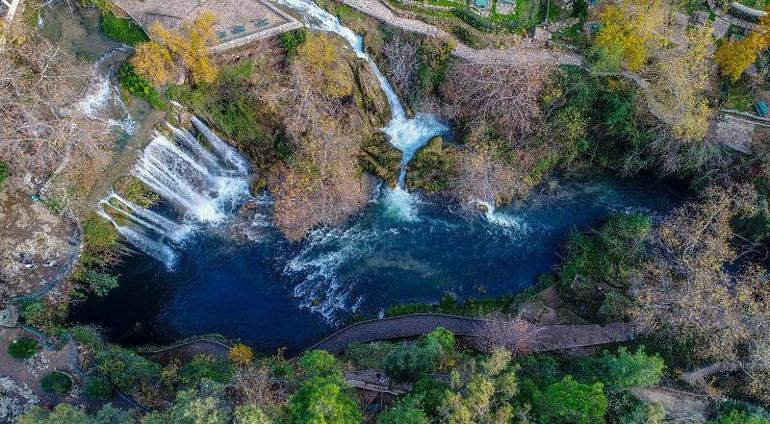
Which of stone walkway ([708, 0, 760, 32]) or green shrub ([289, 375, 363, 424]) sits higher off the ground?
stone walkway ([708, 0, 760, 32])

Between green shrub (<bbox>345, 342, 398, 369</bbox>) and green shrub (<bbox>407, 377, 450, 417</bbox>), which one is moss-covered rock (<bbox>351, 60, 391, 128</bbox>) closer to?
green shrub (<bbox>345, 342, 398, 369</bbox>)

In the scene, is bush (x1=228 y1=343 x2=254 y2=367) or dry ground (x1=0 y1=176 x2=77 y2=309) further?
dry ground (x1=0 y1=176 x2=77 y2=309)

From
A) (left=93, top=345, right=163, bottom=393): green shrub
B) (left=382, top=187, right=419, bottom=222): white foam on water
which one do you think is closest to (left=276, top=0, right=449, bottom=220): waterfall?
(left=382, top=187, right=419, bottom=222): white foam on water

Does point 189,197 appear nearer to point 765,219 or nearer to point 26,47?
point 26,47

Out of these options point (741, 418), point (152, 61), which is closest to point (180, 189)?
point (152, 61)

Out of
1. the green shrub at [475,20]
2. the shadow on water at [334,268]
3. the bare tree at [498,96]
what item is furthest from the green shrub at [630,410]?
the green shrub at [475,20]

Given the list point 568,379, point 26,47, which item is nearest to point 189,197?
point 26,47

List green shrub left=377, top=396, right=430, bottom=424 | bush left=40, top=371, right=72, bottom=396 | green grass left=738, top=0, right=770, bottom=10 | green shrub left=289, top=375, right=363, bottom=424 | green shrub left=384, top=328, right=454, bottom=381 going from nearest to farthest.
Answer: green shrub left=289, top=375, right=363, bottom=424 → green shrub left=377, top=396, right=430, bottom=424 → green shrub left=384, top=328, right=454, bottom=381 → bush left=40, top=371, right=72, bottom=396 → green grass left=738, top=0, right=770, bottom=10
